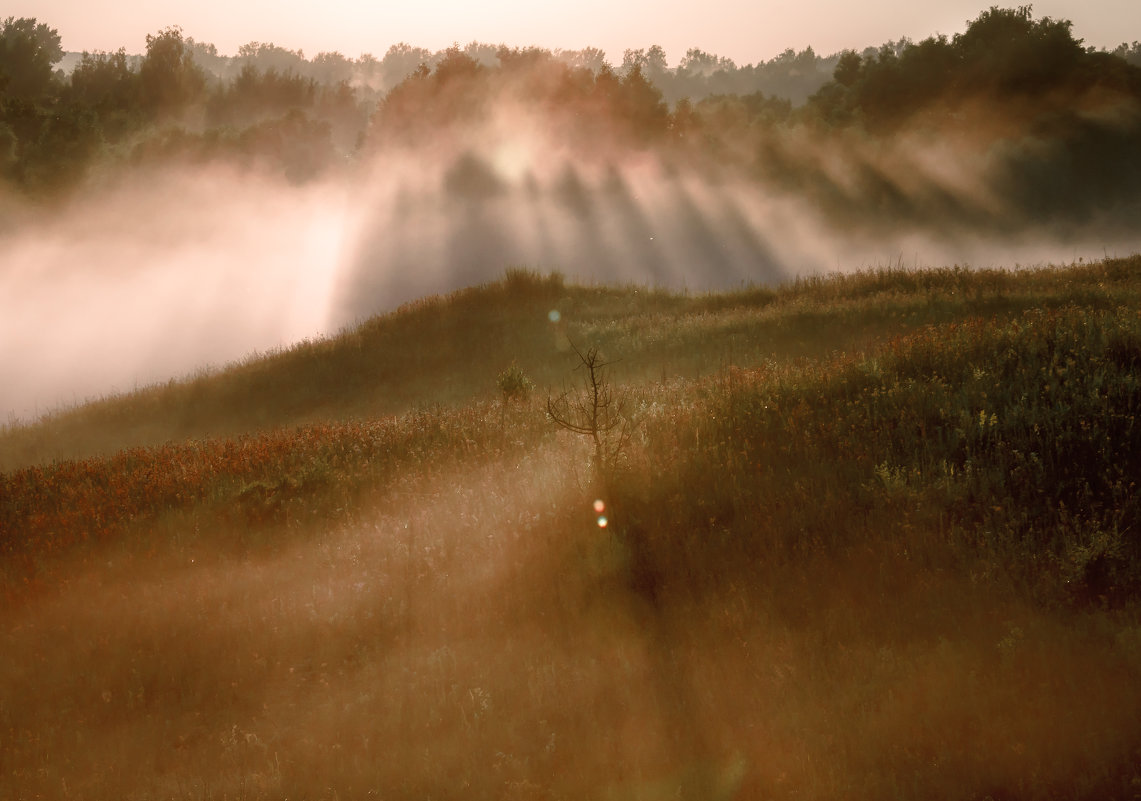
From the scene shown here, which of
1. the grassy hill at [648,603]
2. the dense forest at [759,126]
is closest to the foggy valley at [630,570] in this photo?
the grassy hill at [648,603]

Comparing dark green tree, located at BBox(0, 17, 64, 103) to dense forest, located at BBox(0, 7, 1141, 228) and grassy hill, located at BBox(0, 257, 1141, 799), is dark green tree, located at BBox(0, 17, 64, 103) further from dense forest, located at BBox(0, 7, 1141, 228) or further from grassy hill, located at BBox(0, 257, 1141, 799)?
grassy hill, located at BBox(0, 257, 1141, 799)

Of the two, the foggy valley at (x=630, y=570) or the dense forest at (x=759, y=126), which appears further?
the dense forest at (x=759, y=126)

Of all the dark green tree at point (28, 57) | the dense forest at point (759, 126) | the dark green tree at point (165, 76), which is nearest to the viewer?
the dense forest at point (759, 126)

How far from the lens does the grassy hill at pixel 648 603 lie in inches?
198

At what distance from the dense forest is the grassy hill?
56880mm

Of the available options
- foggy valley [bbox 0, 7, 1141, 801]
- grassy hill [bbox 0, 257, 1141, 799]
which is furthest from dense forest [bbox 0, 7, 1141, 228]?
grassy hill [bbox 0, 257, 1141, 799]

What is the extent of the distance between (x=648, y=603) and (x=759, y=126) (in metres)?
68.5

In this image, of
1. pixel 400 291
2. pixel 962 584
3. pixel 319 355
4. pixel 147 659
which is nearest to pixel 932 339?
pixel 962 584

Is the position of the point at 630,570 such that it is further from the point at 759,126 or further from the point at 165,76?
the point at 165,76

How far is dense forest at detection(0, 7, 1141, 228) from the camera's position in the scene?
196ft

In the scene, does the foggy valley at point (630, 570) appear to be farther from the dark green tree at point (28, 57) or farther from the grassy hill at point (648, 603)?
the dark green tree at point (28, 57)

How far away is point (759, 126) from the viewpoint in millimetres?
68688

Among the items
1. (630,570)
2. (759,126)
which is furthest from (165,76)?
(630,570)

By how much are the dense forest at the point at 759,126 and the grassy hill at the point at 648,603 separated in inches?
2239
